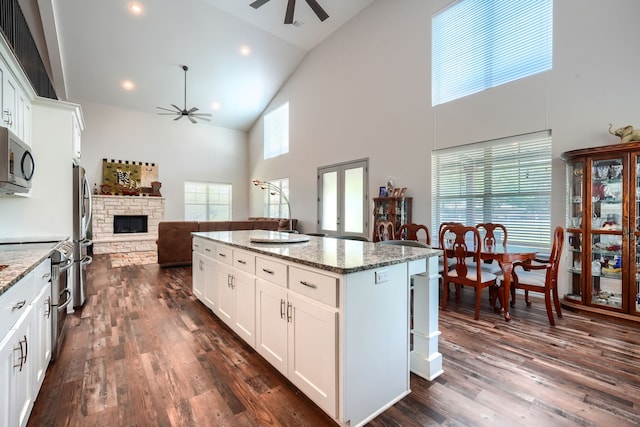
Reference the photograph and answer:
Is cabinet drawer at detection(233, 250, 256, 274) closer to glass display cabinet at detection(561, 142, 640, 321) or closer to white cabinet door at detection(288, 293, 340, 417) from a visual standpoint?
white cabinet door at detection(288, 293, 340, 417)

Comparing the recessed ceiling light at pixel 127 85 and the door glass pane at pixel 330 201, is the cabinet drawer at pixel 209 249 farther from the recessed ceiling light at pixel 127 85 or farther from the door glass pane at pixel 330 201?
the recessed ceiling light at pixel 127 85

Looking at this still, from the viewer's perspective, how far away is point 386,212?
17.2 ft

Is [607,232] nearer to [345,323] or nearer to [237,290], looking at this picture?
[345,323]

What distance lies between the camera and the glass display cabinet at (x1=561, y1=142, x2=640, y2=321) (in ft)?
9.37

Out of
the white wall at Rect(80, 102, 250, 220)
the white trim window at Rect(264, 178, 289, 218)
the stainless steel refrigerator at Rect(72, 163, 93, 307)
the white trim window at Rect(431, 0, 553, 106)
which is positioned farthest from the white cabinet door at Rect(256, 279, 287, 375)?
the white wall at Rect(80, 102, 250, 220)

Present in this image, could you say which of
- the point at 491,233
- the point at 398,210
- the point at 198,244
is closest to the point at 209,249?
the point at 198,244

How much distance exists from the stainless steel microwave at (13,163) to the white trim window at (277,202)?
5.86 meters

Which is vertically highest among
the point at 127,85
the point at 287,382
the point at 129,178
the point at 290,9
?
the point at 127,85

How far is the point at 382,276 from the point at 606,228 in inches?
119

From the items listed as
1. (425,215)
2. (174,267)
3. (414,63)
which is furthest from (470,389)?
(174,267)

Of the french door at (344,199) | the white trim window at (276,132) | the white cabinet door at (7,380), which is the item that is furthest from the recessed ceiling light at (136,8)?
the white cabinet door at (7,380)

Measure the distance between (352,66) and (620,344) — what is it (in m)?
5.98

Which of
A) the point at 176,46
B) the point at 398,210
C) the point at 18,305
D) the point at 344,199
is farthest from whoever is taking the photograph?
the point at 344,199

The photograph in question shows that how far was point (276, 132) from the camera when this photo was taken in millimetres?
8914
